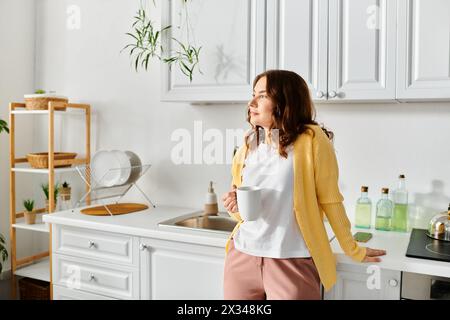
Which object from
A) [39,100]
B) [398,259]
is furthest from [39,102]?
[398,259]

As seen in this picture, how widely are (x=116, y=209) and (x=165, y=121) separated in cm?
59

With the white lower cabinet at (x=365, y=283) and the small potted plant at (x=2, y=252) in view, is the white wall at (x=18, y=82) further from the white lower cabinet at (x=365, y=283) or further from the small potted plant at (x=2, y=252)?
the white lower cabinet at (x=365, y=283)

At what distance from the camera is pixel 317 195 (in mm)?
1532

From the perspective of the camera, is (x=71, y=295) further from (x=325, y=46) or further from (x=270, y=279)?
(x=325, y=46)

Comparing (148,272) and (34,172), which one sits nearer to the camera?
(148,272)

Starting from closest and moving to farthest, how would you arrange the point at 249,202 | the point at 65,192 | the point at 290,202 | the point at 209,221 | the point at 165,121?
the point at 249,202, the point at 290,202, the point at 209,221, the point at 165,121, the point at 65,192

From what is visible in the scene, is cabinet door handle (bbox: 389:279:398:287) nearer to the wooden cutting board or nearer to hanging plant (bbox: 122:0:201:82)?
hanging plant (bbox: 122:0:201:82)

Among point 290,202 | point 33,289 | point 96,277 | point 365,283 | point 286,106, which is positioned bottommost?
point 33,289

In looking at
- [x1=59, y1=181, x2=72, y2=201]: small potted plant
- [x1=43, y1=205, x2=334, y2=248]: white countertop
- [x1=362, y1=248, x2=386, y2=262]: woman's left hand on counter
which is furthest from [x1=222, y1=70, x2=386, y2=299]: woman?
[x1=59, y1=181, x2=72, y2=201]: small potted plant

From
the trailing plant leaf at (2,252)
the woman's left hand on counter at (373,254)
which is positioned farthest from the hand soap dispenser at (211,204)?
the trailing plant leaf at (2,252)

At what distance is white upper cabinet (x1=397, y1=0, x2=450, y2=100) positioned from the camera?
1784 mm

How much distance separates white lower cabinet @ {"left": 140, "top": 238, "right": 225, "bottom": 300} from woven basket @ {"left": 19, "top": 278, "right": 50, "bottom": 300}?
938mm

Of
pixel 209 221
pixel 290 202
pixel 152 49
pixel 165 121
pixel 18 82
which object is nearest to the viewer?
pixel 290 202

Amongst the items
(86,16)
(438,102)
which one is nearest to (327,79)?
(438,102)
